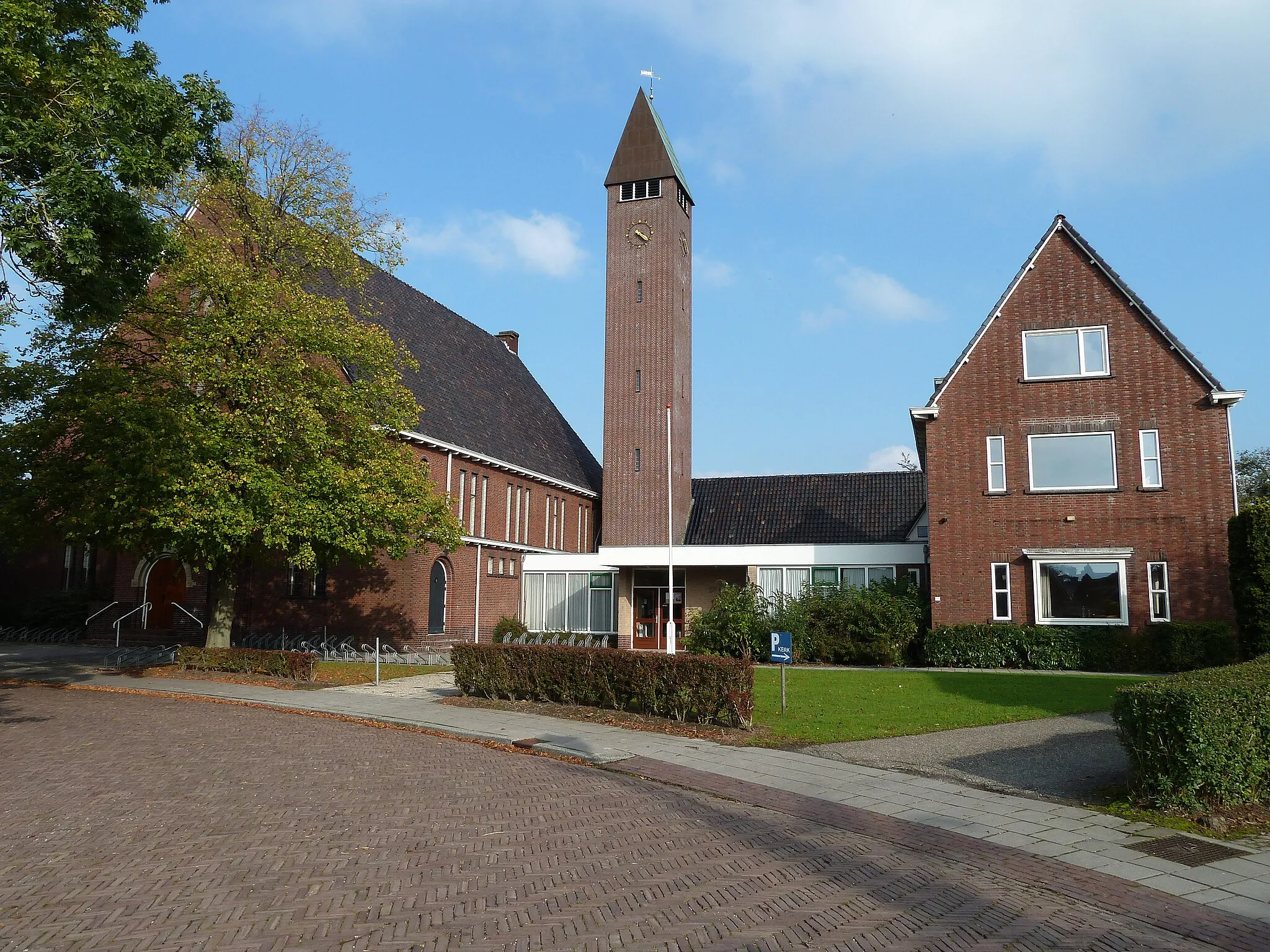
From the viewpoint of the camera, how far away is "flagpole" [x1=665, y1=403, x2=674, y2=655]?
26609mm

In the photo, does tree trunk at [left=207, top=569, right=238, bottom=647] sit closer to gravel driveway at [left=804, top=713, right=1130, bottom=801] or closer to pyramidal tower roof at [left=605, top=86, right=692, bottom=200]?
gravel driveway at [left=804, top=713, right=1130, bottom=801]

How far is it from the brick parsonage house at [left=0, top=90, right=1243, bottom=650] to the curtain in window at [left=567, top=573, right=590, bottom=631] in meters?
0.09

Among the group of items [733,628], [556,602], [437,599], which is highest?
[437,599]

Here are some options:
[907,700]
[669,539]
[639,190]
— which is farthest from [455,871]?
[639,190]

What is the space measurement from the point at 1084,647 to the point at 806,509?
14.1m

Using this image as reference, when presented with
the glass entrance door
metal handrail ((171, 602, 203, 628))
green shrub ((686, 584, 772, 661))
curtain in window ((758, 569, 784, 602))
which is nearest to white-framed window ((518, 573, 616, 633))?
the glass entrance door

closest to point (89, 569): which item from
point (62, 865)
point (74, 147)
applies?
point (74, 147)

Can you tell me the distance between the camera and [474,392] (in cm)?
3719

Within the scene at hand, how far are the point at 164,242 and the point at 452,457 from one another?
19.3 m

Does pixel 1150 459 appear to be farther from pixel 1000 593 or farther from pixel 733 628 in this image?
pixel 733 628

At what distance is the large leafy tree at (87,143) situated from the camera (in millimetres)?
10727

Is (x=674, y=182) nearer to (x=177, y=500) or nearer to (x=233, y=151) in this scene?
(x=233, y=151)

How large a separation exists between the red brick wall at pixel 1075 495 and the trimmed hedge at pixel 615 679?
11.2 metres

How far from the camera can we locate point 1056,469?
80.6ft
